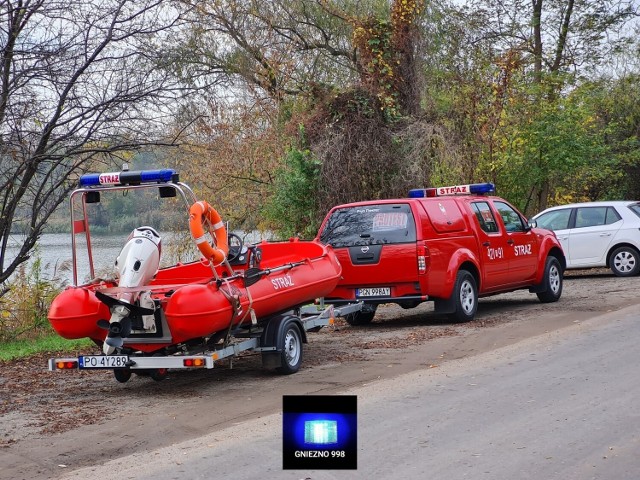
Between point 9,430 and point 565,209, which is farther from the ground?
point 565,209

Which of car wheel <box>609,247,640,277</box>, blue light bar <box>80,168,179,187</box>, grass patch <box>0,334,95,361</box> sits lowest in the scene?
grass patch <box>0,334,95,361</box>

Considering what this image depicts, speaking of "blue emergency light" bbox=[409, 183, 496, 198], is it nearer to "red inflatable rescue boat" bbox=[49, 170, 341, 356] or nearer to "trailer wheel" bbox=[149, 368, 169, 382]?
"red inflatable rescue boat" bbox=[49, 170, 341, 356]

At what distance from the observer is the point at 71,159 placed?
48.1 feet

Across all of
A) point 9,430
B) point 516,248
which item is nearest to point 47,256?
point 516,248

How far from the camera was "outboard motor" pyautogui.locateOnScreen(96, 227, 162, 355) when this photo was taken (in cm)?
983

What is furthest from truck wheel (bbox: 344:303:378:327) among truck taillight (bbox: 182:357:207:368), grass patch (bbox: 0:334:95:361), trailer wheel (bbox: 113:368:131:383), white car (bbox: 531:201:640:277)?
white car (bbox: 531:201:640:277)

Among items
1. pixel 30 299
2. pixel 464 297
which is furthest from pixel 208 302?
pixel 30 299

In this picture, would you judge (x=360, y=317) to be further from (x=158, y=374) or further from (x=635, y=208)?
(x=635, y=208)

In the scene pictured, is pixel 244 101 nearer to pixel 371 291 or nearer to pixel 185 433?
pixel 371 291

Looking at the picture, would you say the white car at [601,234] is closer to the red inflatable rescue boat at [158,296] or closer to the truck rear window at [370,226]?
the truck rear window at [370,226]

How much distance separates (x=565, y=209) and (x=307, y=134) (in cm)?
604

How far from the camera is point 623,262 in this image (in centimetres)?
2125

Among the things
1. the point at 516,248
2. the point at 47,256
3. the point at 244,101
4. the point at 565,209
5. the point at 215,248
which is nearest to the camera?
the point at 215,248

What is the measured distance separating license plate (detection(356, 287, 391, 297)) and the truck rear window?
2.18ft
